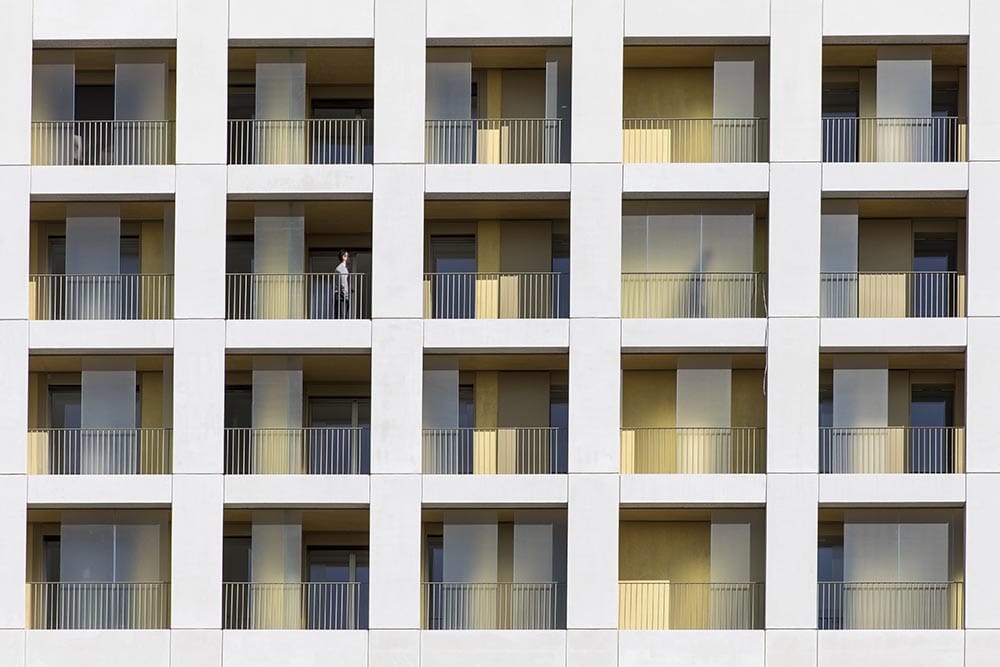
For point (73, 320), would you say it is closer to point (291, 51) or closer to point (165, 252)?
point (165, 252)

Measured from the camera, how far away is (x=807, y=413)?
43.2m

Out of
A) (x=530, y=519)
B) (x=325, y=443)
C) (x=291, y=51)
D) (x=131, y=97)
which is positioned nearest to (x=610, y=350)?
(x=530, y=519)

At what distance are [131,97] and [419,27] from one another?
768 centimetres

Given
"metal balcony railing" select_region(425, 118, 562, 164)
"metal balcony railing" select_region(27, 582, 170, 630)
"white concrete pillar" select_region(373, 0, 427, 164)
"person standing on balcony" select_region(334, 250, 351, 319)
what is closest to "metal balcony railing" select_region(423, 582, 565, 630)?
"metal balcony railing" select_region(27, 582, 170, 630)

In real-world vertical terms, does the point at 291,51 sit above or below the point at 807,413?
above

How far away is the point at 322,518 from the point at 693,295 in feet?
35.6

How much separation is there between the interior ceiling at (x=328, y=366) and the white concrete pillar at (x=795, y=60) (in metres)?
11.9

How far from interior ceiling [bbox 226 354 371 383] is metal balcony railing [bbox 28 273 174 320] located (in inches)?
85.8

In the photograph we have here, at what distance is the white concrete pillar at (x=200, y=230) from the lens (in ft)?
144

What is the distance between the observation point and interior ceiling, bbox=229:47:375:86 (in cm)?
4494

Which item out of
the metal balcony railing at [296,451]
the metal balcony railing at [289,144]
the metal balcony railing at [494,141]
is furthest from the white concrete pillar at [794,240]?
the metal balcony railing at [296,451]

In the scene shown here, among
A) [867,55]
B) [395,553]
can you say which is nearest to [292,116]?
[395,553]

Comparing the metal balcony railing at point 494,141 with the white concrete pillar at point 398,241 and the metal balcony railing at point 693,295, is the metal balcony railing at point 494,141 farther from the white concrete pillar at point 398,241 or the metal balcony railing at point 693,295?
the metal balcony railing at point 693,295
